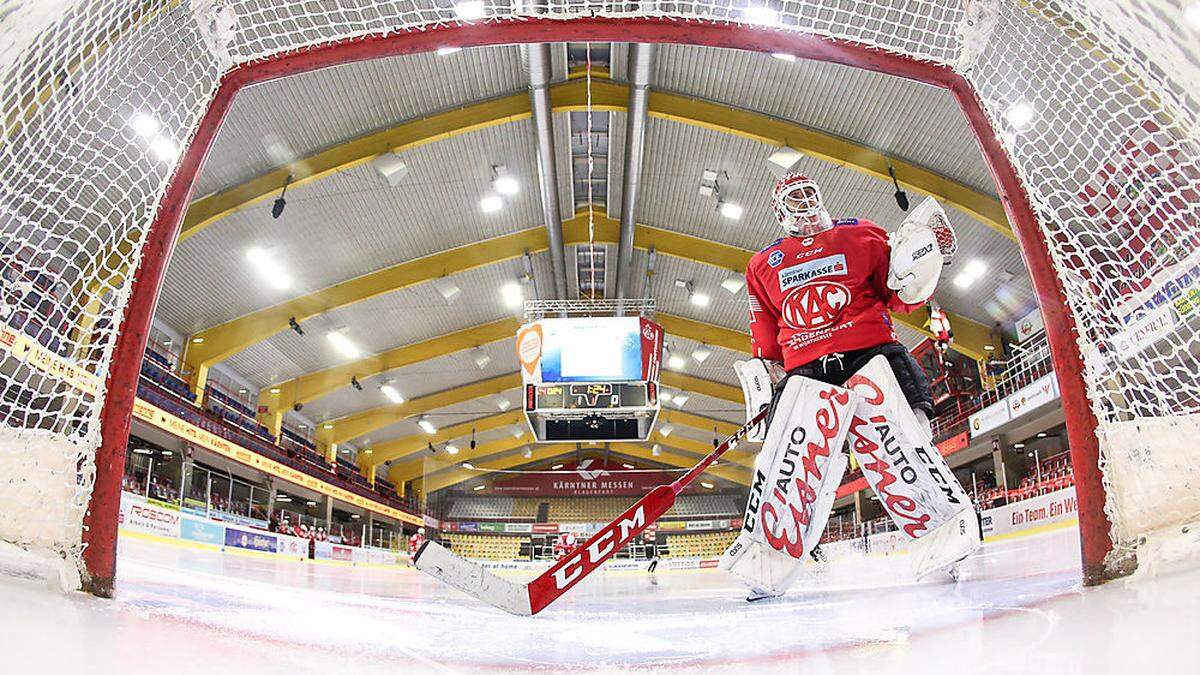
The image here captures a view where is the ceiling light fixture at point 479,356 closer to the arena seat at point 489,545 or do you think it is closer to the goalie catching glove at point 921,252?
the goalie catching glove at point 921,252

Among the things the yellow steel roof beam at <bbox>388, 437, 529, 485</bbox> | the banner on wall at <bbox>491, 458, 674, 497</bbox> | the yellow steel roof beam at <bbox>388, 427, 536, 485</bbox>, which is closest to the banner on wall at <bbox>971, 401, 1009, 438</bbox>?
the banner on wall at <bbox>491, 458, 674, 497</bbox>

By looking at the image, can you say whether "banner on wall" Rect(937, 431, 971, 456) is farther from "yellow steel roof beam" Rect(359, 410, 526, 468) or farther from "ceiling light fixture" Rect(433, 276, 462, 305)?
"yellow steel roof beam" Rect(359, 410, 526, 468)

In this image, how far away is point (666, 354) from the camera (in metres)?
20.8

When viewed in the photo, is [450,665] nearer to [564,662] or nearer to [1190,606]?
[564,662]

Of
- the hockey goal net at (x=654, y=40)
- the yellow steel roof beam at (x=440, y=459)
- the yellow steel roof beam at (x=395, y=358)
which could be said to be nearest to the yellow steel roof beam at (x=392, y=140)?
the yellow steel roof beam at (x=395, y=358)

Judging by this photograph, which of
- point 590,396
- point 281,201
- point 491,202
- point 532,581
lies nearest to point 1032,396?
point 590,396

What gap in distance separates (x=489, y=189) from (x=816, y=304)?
12.3m

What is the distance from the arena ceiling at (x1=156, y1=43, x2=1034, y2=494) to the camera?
11227mm

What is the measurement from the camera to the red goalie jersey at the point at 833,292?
2.32m

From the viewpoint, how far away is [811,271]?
2398mm

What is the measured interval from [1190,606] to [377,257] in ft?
51.1

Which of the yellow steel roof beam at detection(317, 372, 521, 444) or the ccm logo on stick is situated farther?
the yellow steel roof beam at detection(317, 372, 521, 444)

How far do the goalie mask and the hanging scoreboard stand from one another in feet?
28.3

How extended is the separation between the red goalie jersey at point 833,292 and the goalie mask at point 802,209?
4 cm
